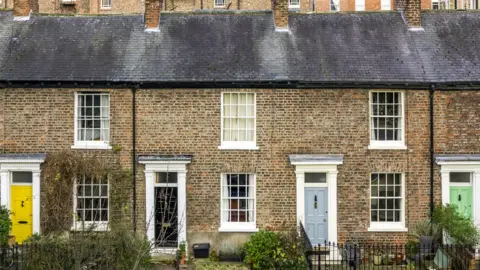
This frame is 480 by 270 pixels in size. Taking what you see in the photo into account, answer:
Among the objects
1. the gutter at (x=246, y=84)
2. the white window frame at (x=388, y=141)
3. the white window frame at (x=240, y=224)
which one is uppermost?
the gutter at (x=246, y=84)

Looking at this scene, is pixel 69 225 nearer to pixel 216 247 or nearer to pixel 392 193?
pixel 216 247

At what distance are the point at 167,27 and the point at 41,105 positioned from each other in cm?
598

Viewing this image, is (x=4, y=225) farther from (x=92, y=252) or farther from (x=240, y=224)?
(x=240, y=224)

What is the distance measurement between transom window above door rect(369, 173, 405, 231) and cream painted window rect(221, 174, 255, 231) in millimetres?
4452

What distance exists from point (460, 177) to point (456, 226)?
2.57 metres

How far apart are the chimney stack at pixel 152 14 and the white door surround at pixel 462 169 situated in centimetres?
1219

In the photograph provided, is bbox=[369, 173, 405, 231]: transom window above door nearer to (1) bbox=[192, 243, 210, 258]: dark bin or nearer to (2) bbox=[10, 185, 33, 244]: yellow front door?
(1) bbox=[192, 243, 210, 258]: dark bin

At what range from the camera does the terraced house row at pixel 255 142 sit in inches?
768

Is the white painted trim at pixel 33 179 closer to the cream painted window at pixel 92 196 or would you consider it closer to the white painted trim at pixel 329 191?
the cream painted window at pixel 92 196

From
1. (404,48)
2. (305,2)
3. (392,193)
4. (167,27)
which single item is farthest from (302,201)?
(305,2)

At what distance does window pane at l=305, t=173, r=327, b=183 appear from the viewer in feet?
64.5

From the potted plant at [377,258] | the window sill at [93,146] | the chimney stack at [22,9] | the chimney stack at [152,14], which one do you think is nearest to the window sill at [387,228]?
the potted plant at [377,258]

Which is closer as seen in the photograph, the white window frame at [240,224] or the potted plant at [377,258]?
the potted plant at [377,258]

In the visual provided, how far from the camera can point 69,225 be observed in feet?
61.9
